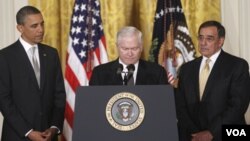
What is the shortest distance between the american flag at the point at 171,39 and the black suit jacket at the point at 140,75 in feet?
4.17

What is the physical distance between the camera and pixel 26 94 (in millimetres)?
3969

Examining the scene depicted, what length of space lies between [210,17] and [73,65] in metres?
1.52

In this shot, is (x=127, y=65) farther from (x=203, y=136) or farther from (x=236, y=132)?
(x=236, y=132)

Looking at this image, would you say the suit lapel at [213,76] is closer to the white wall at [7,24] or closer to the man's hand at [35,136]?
the man's hand at [35,136]

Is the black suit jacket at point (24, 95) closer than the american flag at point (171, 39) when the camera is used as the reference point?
Yes

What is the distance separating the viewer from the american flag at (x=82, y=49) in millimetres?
5152

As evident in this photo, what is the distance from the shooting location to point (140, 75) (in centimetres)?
372

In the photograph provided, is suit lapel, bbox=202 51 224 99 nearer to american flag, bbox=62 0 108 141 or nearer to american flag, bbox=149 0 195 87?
american flag, bbox=149 0 195 87

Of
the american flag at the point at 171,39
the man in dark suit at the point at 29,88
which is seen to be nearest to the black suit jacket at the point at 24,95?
the man in dark suit at the point at 29,88

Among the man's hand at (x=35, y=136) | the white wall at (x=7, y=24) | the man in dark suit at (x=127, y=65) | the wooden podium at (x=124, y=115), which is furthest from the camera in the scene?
the white wall at (x=7, y=24)

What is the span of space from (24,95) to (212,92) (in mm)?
1519

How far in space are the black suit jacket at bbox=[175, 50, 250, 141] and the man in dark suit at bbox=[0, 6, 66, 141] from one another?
1.05 m

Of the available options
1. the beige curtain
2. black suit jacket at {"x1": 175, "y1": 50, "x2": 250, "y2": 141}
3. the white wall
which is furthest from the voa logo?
the white wall

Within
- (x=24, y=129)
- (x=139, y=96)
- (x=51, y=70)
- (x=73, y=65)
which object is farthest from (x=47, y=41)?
(x=139, y=96)
